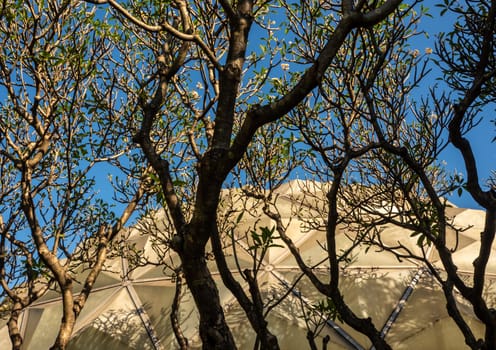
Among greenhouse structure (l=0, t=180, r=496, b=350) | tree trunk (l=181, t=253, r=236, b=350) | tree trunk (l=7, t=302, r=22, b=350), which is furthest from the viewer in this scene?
greenhouse structure (l=0, t=180, r=496, b=350)

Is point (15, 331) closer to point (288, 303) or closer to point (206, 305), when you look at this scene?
point (288, 303)

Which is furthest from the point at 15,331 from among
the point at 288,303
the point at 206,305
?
the point at 206,305

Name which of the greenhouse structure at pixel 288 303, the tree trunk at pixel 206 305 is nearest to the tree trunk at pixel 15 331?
the greenhouse structure at pixel 288 303

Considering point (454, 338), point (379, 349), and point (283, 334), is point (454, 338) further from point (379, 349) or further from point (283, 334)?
point (379, 349)

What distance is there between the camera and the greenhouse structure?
11883mm

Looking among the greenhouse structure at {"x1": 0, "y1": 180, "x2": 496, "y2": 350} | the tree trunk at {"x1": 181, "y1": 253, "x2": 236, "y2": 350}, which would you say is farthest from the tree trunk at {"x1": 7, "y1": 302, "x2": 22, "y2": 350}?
the tree trunk at {"x1": 181, "y1": 253, "x2": 236, "y2": 350}

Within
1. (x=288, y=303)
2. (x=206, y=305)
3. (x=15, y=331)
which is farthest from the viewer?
(x=288, y=303)

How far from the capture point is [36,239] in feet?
25.5

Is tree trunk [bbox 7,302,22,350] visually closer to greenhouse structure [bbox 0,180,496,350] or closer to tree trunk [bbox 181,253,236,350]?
greenhouse structure [bbox 0,180,496,350]

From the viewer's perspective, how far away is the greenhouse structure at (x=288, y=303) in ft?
39.0

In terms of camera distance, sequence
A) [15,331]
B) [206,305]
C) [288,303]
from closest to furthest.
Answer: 1. [206,305]
2. [15,331]
3. [288,303]

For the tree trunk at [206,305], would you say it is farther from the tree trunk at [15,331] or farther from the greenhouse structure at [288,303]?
the tree trunk at [15,331]

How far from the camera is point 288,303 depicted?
13.2 meters

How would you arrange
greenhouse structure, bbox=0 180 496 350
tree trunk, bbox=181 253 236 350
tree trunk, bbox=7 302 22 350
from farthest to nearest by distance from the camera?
greenhouse structure, bbox=0 180 496 350 < tree trunk, bbox=7 302 22 350 < tree trunk, bbox=181 253 236 350
